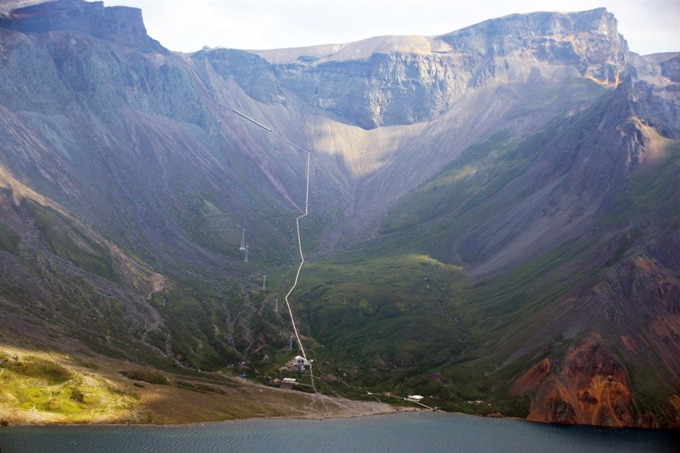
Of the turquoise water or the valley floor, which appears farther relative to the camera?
the valley floor

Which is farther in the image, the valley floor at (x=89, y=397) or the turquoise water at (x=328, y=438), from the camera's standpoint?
the valley floor at (x=89, y=397)

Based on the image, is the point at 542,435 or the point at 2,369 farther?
the point at 542,435

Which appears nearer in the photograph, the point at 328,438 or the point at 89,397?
the point at 89,397

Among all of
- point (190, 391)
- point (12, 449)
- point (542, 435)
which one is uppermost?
point (12, 449)

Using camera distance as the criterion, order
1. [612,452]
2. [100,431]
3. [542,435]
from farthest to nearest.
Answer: [542,435] < [612,452] < [100,431]

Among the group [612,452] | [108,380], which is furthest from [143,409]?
[612,452]

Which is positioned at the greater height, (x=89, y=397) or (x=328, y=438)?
(x=89, y=397)

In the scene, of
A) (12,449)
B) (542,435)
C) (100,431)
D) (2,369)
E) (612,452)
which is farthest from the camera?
(542,435)

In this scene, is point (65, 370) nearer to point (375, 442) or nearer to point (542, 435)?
point (375, 442)
